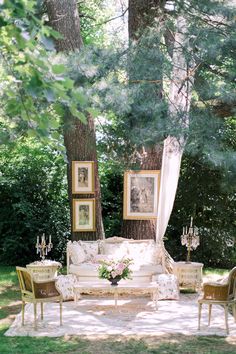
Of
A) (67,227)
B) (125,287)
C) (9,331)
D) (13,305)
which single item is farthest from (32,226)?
(9,331)

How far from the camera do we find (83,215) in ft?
30.2

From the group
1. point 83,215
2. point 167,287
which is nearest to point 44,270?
point 83,215

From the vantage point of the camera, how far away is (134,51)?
19.6 feet

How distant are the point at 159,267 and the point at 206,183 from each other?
2.82 metres

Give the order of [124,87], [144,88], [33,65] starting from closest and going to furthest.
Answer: [33,65], [124,87], [144,88]

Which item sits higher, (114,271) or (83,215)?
(83,215)

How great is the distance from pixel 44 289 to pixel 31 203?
4.70 metres

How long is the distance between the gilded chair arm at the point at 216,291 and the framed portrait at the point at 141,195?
3.12 meters

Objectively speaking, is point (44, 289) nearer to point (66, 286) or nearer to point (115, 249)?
point (66, 286)

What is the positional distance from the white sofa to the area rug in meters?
0.35

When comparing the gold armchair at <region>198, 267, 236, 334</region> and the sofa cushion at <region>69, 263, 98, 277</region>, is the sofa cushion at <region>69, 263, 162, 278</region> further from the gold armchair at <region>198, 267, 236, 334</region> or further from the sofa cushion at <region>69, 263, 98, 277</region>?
the gold armchair at <region>198, 267, 236, 334</region>

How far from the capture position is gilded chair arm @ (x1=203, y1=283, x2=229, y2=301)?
6242 millimetres

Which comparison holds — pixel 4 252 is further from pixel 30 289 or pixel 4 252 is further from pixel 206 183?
pixel 30 289

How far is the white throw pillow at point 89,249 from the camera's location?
340 inches
